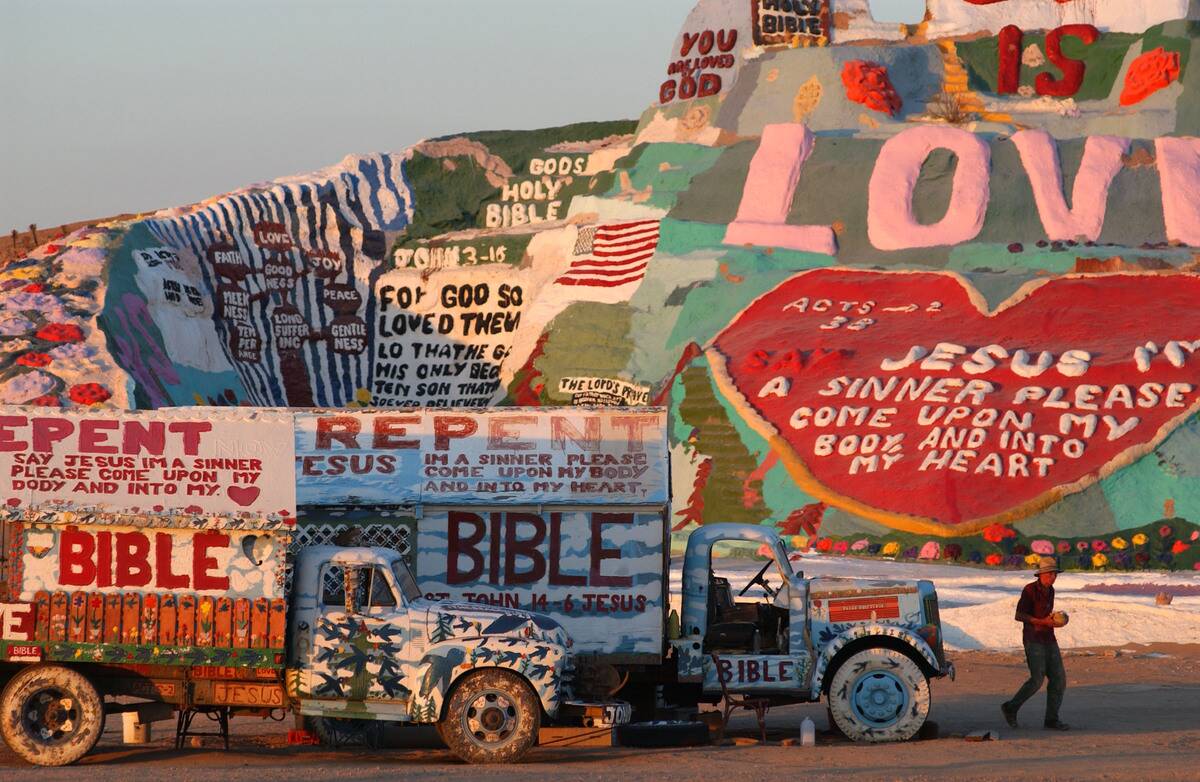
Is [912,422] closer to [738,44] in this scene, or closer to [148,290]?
[738,44]

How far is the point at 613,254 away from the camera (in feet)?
147

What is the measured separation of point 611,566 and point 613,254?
28.2m

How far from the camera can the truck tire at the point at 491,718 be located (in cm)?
1506

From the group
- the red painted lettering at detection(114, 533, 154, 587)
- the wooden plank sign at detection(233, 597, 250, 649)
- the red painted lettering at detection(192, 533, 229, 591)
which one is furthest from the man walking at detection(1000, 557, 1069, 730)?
the red painted lettering at detection(114, 533, 154, 587)

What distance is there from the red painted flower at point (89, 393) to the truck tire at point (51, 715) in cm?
2383

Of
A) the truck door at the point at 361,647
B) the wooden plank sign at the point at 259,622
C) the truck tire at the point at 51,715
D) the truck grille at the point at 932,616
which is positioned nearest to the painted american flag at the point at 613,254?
the truck grille at the point at 932,616

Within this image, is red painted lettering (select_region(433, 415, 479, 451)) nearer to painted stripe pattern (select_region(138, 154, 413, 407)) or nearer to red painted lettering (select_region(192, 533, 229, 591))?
red painted lettering (select_region(192, 533, 229, 591))

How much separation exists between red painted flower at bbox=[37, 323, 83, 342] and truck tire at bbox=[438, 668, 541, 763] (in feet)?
91.0

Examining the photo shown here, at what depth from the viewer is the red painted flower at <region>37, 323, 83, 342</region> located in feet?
131

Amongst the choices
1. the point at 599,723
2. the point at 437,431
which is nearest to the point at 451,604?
the point at 599,723

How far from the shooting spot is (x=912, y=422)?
36156mm

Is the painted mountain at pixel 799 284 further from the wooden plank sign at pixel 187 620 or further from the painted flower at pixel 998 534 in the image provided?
the wooden plank sign at pixel 187 620

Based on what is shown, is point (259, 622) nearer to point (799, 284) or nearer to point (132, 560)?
point (132, 560)

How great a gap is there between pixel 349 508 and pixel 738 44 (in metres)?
32.9
